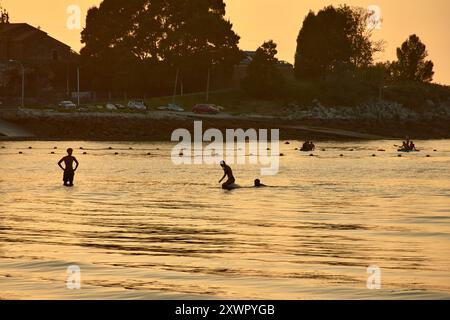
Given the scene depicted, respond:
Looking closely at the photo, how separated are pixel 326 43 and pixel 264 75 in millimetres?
14217

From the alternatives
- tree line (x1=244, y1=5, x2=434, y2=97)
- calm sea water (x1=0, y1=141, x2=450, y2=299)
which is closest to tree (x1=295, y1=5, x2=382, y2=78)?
tree line (x1=244, y1=5, x2=434, y2=97)

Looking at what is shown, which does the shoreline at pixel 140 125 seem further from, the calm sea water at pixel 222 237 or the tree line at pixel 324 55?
the calm sea water at pixel 222 237

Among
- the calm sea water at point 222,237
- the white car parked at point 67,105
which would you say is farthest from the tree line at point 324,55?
the calm sea water at point 222,237

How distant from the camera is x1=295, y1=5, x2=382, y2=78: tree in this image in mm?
183250

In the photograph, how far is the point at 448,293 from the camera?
23.9 metres

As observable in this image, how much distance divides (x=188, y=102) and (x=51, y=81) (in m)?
21.7

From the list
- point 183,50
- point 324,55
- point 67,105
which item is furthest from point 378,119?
point 67,105

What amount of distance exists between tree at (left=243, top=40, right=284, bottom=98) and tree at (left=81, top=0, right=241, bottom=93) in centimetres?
341

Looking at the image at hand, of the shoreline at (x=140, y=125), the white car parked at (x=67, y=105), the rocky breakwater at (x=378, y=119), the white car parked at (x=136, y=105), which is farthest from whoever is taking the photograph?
the rocky breakwater at (x=378, y=119)

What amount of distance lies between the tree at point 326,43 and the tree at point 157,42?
43.6 ft

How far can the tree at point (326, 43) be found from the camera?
183250 mm

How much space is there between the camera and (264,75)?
174m

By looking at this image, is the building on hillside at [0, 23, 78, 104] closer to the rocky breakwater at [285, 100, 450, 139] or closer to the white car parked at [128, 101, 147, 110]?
the white car parked at [128, 101, 147, 110]
